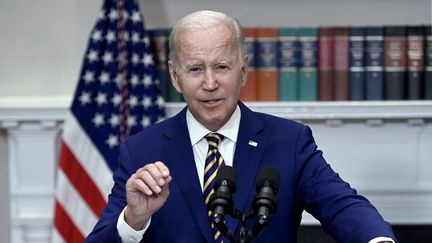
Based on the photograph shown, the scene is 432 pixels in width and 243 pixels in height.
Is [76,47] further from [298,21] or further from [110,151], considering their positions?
[298,21]

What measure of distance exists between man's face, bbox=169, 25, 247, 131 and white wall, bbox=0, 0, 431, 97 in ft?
6.52

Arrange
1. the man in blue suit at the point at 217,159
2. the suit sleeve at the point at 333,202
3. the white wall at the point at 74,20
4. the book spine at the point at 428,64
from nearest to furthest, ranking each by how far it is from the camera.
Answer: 1. the suit sleeve at the point at 333,202
2. the man in blue suit at the point at 217,159
3. the book spine at the point at 428,64
4. the white wall at the point at 74,20

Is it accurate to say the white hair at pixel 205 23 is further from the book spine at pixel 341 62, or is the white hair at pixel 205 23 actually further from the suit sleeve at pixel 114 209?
the book spine at pixel 341 62

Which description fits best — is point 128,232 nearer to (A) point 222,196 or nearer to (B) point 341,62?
(A) point 222,196

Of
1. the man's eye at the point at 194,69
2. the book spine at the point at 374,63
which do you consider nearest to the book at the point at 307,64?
the book spine at the point at 374,63

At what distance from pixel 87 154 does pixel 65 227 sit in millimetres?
368

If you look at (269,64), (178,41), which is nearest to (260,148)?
(178,41)

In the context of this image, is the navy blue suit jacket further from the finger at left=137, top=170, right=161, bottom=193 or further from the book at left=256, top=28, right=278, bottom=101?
the book at left=256, top=28, right=278, bottom=101

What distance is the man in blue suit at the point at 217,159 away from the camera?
7.14 ft

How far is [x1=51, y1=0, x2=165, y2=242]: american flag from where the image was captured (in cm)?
392

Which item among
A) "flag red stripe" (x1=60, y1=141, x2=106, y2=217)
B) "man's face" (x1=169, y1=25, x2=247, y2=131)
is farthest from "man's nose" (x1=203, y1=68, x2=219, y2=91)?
"flag red stripe" (x1=60, y1=141, x2=106, y2=217)

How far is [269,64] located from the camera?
395cm

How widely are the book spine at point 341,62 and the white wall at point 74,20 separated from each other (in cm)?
29

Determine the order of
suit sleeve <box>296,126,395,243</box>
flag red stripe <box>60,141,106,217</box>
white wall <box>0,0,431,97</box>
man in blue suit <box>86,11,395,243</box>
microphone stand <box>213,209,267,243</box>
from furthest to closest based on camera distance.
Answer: white wall <box>0,0,431,97</box> < flag red stripe <box>60,141,106,217</box> < man in blue suit <box>86,11,395,243</box> < suit sleeve <box>296,126,395,243</box> < microphone stand <box>213,209,267,243</box>
